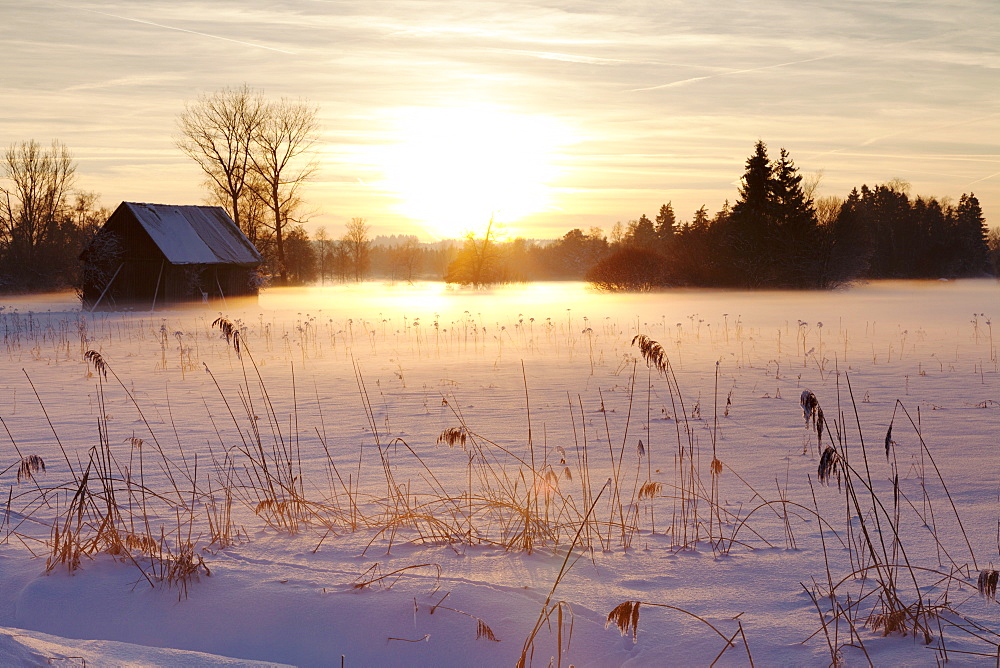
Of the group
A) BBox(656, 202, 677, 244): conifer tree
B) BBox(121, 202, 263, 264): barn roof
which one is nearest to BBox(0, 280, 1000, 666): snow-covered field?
BBox(121, 202, 263, 264): barn roof

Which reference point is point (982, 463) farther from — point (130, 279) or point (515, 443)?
point (130, 279)

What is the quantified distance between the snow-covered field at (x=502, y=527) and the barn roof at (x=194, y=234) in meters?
23.3

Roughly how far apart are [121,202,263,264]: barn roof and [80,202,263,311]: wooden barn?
4 centimetres

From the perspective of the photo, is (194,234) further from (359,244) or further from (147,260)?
(359,244)

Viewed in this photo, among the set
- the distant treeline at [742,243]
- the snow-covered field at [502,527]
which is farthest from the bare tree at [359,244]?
the snow-covered field at [502,527]

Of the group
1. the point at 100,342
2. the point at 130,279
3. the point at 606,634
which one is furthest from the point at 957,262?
the point at 606,634

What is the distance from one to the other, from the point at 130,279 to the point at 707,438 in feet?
104

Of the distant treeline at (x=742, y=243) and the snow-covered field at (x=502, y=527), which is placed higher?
the distant treeline at (x=742, y=243)

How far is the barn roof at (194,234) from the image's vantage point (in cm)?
3262

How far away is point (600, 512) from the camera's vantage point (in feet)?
16.5

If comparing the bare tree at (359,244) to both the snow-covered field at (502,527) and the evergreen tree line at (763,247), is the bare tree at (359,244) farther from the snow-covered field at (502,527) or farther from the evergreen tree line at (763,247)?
the snow-covered field at (502,527)

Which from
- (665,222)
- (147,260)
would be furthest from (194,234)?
(665,222)

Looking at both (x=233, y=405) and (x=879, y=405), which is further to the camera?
(x=233, y=405)

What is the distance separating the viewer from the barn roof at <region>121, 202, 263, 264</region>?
3262 cm
